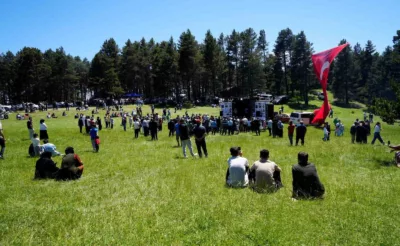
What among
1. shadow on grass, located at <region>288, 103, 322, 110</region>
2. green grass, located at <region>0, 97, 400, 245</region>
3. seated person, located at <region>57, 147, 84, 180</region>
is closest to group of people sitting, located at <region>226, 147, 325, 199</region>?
green grass, located at <region>0, 97, 400, 245</region>

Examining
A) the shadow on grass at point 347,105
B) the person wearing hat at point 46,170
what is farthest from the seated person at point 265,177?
the shadow on grass at point 347,105

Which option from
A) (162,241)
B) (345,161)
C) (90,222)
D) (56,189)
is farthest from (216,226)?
(345,161)

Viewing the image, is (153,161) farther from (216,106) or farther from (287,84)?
(287,84)

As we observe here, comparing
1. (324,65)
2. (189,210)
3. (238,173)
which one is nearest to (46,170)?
(189,210)

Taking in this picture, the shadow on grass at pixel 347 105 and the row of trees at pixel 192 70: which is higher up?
the row of trees at pixel 192 70

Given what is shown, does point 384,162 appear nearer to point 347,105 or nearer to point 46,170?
point 46,170

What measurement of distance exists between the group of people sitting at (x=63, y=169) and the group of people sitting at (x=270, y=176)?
18.0ft

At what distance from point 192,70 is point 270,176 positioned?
211 ft

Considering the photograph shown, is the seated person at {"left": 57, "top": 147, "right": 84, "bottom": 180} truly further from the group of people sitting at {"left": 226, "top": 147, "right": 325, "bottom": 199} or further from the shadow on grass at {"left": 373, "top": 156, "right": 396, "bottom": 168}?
the shadow on grass at {"left": 373, "top": 156, "right": 396, "bottom": 168}

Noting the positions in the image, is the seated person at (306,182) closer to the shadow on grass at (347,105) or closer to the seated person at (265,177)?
the seated person at (265,177)

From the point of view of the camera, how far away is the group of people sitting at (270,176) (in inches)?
308

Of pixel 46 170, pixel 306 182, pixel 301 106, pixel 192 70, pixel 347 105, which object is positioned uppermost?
pixel 192 70

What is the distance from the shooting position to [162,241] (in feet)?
18.1

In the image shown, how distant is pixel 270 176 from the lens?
8383mm
